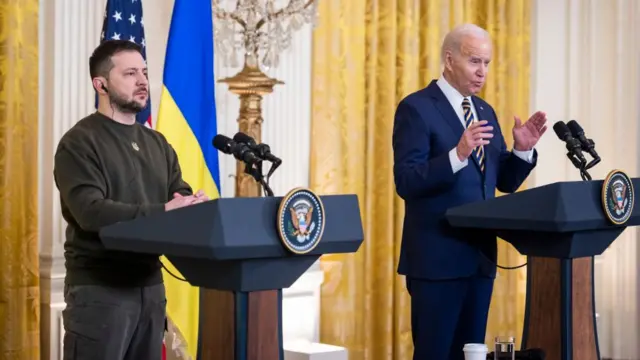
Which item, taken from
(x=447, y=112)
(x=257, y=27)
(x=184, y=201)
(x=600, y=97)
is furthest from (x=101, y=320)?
(x=600, y=97)

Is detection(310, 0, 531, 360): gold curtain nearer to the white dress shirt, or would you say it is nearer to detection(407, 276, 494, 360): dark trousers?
the white dress shirt

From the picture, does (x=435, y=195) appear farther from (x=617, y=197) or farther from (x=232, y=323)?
(x=232, y=323)

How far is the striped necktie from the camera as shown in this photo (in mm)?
3850

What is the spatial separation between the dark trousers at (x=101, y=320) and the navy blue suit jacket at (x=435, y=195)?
1079mm

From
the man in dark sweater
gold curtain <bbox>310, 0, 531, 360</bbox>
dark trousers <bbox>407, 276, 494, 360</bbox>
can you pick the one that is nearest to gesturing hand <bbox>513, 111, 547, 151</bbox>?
dark trousers <bbox>407, 276, 494, 360</bbox>

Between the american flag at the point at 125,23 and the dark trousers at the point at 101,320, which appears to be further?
the american flag at the point at 125,23

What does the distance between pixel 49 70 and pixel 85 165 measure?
183 centimetres

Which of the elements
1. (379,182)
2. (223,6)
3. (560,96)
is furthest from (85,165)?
(560,96)

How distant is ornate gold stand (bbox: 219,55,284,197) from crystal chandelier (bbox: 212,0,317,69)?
0.07 metres

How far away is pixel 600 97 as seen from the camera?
7.74 metres

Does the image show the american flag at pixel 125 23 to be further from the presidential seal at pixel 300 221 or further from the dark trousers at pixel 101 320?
the presidential seal at pixel 300 221

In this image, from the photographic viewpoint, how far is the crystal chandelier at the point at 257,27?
4973mm

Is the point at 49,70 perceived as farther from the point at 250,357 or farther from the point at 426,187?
the point at 250,357

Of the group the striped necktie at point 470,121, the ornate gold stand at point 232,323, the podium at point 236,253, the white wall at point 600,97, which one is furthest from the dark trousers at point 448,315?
the white wall at point 600,97
